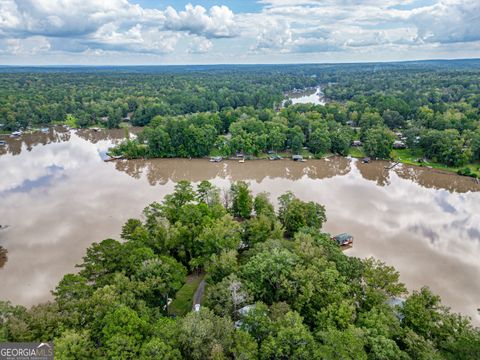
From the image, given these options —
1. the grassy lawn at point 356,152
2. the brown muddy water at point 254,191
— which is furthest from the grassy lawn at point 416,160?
the grassy lawn at point 356,152

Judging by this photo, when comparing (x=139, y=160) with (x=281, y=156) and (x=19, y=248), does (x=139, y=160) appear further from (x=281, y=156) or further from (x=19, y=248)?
(x=19, y=248)

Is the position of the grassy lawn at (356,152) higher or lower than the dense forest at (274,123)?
lower

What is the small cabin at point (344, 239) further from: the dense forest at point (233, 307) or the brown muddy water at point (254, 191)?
the dense forest at point (233, 307)

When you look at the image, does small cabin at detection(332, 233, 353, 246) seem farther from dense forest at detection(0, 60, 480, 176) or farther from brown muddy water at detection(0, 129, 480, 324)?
dense forest at detection(0, 60, 480, 176)

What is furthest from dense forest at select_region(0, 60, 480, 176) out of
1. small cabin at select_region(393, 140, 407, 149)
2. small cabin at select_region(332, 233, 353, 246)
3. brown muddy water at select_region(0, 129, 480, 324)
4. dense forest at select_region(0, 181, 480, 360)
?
dense forest at select_region(0, 181, 480, 360)

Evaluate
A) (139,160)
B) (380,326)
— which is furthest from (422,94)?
(380,326)

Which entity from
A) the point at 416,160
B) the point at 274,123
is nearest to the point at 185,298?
the point at 274,123

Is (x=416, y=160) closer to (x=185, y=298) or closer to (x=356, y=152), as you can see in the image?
(x=356, y=152)
